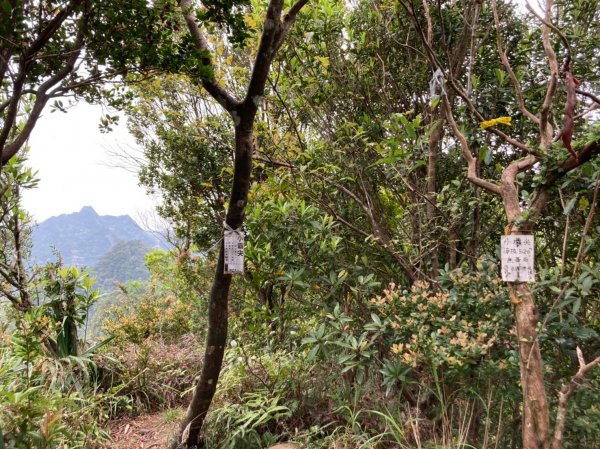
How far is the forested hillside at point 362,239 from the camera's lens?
181cm

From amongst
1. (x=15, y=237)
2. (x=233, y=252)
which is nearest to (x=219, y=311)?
(x=233, y=252)

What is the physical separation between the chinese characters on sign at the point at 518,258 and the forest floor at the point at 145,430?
256 cm

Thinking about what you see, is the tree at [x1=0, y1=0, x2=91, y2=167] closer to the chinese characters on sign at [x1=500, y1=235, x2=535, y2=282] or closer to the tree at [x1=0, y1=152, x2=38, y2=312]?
the tree at [x1=0, y1=152, x2=38, y2=312]

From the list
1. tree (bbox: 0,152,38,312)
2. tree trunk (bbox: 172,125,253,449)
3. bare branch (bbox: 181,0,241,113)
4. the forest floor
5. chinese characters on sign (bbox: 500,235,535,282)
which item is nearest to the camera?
chinese characters on sign (bbox: 500,235,535,282)

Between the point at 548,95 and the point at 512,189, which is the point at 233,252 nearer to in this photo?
the point at 512,189

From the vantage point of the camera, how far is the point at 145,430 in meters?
3.34

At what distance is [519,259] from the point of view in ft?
5.81

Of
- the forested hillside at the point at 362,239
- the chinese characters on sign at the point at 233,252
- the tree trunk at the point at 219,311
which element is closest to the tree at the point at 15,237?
the forested hillside at the point at 362,239

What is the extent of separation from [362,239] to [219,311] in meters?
1.17

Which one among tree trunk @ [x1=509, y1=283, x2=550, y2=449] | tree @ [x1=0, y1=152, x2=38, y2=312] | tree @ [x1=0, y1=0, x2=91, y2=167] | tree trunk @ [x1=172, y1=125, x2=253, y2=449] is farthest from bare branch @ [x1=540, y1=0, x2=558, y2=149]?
tree @ [x1=0, y1=152, x2=38, y2=312]

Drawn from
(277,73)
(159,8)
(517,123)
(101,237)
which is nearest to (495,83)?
(517,123)

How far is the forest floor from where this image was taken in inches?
119

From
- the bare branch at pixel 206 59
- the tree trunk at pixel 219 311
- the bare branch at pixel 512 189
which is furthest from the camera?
the tree trunk at pixel 219 311

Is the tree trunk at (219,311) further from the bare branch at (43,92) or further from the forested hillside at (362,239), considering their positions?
the bare branch at (43,92)
